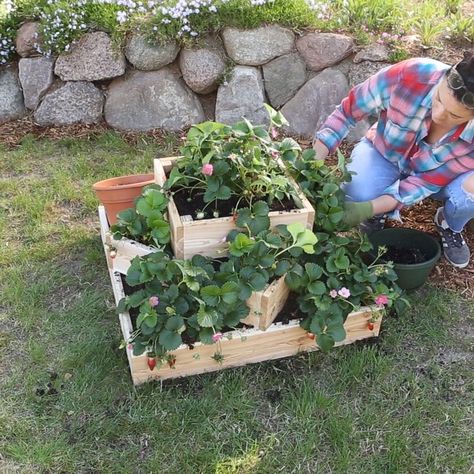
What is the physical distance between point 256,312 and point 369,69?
6.55 ft

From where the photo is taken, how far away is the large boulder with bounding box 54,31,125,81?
141 inches

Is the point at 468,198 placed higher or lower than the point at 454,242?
higher

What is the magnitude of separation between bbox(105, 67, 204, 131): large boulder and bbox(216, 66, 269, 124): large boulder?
20 cm

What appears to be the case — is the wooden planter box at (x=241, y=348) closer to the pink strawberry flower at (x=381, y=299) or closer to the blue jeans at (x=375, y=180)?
the pink strawberry flower at (x=381, y=299)

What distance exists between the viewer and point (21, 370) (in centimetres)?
227

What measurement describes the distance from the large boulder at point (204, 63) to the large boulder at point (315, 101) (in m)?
0.47

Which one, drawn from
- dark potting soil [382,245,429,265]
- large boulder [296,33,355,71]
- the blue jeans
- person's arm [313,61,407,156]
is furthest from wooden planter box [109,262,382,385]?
large boulder [296,33,355,71]

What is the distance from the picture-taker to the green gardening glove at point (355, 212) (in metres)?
2.35

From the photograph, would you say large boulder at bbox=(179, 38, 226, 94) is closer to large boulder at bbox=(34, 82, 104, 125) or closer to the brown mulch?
large boulder at bbox=(34, 82, 104, 125)

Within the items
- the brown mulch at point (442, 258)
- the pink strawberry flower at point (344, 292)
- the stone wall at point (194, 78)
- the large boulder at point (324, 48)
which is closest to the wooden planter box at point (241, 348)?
the pink strawberry flower at point (344, 292)

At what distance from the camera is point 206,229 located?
6.80ft

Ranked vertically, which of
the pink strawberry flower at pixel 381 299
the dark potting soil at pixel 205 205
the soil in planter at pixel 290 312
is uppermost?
the dark potting soil at pixel 205 205

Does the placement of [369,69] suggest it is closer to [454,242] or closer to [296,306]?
[454,242]

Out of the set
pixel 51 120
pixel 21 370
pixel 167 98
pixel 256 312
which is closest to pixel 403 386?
pixel 256 312
